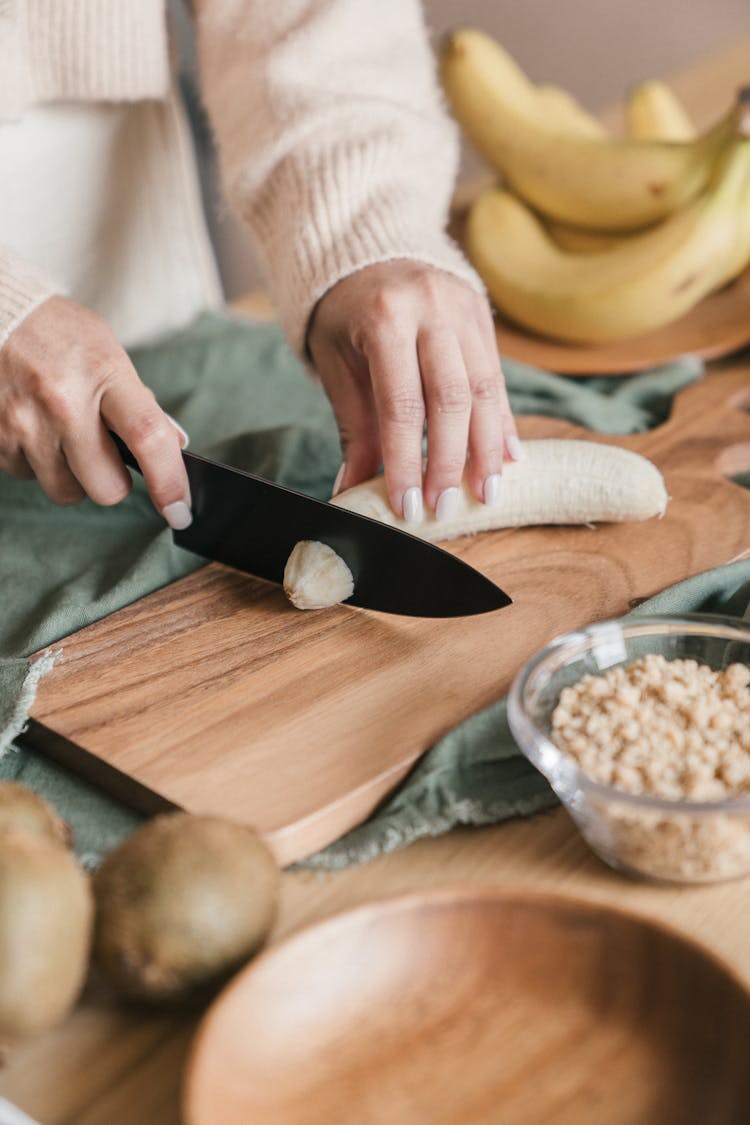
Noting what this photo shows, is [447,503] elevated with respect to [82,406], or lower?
lower

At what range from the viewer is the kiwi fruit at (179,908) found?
565 millimetres

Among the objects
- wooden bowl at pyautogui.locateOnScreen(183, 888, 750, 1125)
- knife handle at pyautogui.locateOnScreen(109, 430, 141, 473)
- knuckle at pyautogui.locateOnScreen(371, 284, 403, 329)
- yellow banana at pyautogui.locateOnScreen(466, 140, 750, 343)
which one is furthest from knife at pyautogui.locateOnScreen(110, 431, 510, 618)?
yellow banana at pyautogui.locateOnScreen(466, 140, 750, 343)

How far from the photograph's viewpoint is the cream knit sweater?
1179 millimetres

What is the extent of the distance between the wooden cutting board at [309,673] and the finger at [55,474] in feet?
0.46

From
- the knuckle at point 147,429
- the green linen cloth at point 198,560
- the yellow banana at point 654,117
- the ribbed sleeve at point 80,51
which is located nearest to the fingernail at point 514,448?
the green linen cloth at point 198,560

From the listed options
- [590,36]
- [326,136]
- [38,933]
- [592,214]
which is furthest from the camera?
[590,36]

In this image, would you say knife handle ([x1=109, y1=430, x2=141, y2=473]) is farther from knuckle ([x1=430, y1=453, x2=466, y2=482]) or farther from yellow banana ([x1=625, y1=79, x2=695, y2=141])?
yellow banana ([x1=625, y1=79, x2=695, y2=141])

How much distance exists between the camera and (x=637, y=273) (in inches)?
56.1

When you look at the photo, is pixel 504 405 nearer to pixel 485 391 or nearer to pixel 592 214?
pixel 485 391

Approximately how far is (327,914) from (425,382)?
0.51 meters

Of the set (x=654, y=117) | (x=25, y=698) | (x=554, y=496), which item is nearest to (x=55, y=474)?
(x=25, y=698)

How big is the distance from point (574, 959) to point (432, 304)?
646 millimetres

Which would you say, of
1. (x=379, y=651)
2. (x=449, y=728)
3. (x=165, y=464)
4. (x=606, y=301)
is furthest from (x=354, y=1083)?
(x=606, y=301)

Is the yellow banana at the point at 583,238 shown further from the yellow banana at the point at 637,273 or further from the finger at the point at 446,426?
the finger at the point at 446,426
